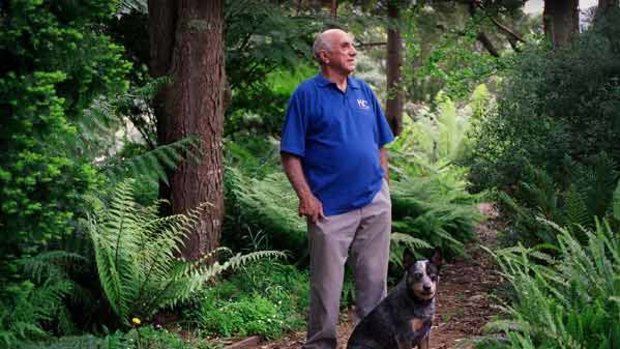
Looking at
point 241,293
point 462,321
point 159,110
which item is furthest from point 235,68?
point 462,321

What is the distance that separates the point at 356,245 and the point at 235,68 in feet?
17.1

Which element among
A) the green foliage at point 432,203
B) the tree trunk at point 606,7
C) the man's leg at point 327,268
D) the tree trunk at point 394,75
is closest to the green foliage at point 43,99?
the man's leg at point 327,268

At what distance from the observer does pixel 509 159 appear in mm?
8812

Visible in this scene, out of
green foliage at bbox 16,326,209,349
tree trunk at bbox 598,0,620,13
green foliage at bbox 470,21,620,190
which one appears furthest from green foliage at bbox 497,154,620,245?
green foliage at bbox 16,326,209,349

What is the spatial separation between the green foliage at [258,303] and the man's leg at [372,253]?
1.34 metres

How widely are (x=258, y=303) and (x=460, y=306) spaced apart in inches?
73.6

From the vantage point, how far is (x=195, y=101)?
7.71m

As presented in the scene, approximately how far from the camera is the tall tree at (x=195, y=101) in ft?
25.3

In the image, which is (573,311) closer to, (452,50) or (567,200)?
(567,200)

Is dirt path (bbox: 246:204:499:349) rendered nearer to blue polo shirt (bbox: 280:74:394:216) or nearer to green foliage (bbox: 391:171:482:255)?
green foliage (bbox: 391:171:482:255)

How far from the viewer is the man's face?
5.70 m

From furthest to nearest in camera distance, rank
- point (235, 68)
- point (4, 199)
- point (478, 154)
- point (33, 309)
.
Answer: point (235, 68)
point (478, 154)
point (33, 309)
point (4, 199)

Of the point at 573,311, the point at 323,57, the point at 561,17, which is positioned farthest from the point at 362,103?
the point at 561,17

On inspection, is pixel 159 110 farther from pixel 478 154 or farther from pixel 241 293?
pixel 478 154
